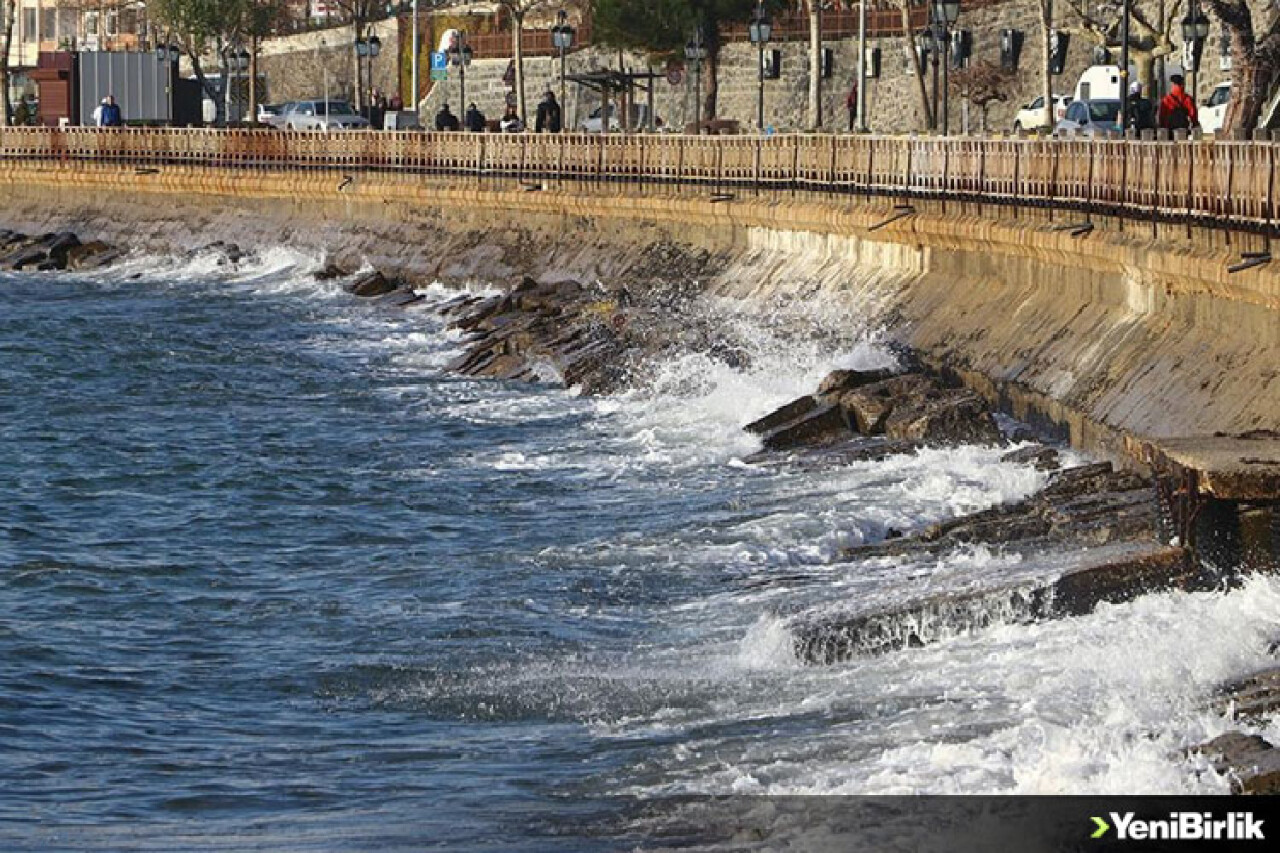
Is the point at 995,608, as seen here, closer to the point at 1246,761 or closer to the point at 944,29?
the point at 1246,761

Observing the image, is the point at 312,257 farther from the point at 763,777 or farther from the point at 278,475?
the point at 763,777

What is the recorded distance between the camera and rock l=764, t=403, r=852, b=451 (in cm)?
2541

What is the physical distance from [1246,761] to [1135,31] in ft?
161

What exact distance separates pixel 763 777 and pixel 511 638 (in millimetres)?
4749

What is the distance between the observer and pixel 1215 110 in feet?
161

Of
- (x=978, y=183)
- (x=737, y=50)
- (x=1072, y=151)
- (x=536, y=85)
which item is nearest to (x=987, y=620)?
(x=1072, y=151)

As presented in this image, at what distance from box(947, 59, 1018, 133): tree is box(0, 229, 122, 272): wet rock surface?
21019mm

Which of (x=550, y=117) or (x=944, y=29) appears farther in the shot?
(x=550, y=117)

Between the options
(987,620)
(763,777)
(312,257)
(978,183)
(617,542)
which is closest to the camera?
(763,777)

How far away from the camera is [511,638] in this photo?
58.3 ft

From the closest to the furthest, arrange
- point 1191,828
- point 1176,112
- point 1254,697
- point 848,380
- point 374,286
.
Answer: point 1191,828 < point 1254,697 < point 848,380 < point 1176,112 < point 374,286

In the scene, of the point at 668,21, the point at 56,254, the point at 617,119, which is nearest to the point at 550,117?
the point at 56,254

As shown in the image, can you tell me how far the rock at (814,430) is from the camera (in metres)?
25.4

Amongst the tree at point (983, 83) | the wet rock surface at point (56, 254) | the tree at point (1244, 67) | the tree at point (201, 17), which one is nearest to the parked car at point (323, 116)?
the wet rock surface at point (56, 254)
